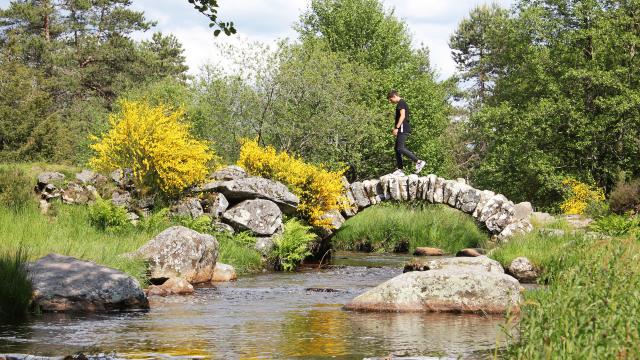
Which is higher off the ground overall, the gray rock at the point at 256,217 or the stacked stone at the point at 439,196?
the stacked stone at the point at 439,196

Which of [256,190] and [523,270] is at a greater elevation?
[256,190]

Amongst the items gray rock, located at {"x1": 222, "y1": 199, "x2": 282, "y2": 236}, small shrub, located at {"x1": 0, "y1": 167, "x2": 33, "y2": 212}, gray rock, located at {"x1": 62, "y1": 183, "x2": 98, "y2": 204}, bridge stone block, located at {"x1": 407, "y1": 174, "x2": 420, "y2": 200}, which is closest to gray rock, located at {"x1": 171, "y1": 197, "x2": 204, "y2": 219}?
gray rock, located at {"x1": 222, "y1": 199, "x2": 282, "y2": 236}

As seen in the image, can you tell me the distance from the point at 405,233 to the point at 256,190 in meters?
9.58

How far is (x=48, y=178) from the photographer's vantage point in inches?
805

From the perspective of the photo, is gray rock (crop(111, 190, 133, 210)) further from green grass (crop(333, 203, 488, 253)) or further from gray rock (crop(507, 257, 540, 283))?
green grass (crop(333, 203, 488, 253))

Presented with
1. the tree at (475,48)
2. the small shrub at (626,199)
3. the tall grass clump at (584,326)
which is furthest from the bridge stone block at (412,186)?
the tree at (475,48)

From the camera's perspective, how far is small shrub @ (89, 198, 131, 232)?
18922 mm

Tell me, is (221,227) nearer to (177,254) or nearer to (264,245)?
(264,245)

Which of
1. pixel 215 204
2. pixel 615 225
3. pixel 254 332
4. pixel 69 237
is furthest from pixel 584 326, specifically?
pixel 215 204

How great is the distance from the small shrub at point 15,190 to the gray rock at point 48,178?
0.57m

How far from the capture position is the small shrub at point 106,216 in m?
18.9

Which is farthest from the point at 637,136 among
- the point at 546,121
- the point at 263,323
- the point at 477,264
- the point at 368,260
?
the point at 263,323

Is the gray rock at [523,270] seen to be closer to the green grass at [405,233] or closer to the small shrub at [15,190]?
the green grass at [405,233]

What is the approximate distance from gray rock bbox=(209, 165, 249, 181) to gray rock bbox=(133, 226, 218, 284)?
5.43 metres
